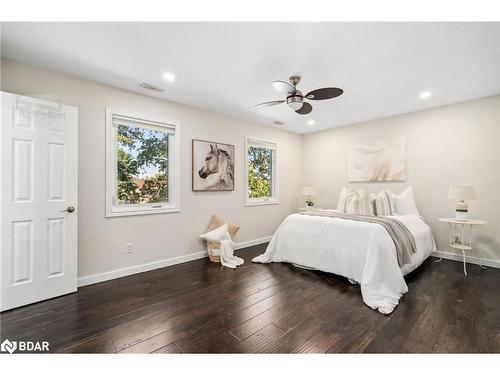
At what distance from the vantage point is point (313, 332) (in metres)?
1.82

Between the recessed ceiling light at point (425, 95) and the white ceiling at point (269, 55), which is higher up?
the recessed ceiling light at point (425, 95)

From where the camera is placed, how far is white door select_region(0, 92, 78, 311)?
7.18 ft

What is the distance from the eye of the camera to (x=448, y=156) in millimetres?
3699

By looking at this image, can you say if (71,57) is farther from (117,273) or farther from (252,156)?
(252,156)

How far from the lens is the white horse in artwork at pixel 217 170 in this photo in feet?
12.9

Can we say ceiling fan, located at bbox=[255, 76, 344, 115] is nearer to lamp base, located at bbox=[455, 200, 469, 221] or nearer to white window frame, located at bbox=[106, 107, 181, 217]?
white window frame, located at bbox=[106, 107, 181, 217]

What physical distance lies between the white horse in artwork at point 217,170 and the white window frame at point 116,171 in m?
0.46

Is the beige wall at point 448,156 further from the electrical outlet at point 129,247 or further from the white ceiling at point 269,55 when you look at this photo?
the electrical outlet at point 129,247

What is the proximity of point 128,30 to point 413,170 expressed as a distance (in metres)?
4.54

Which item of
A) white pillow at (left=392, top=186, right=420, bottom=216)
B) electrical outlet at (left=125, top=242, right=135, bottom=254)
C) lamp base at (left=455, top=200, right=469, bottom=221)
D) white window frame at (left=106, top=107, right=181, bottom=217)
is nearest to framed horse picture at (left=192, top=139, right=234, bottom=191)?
white window frame at (left=106, top=107, right=181, bottom=217)

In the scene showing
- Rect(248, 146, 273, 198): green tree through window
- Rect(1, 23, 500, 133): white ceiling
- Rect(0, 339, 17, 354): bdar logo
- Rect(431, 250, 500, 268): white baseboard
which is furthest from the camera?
Rect(248, 146, 273, 198): green tree through window

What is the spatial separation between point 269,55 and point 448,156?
11.2ft

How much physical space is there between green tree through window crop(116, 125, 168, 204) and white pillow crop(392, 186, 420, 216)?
3.85 meters

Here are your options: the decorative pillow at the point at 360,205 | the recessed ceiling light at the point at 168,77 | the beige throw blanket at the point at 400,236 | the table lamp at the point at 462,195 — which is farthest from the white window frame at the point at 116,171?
the table lamp at the point at 462,195
